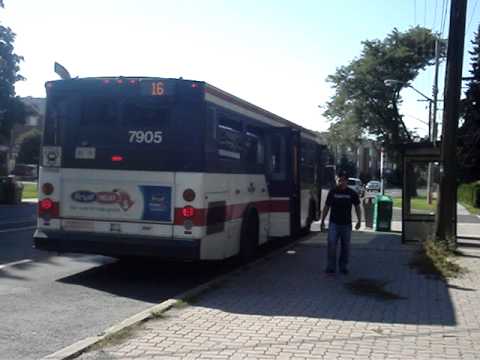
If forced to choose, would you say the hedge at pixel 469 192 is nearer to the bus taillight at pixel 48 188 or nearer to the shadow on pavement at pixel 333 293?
the shadow on pavement at pixel 333 293

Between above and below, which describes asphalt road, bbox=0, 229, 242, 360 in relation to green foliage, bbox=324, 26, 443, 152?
below

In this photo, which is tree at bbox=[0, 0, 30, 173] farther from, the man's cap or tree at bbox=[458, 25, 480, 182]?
the man's cap

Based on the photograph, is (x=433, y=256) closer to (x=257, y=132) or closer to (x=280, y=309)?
(x=257, y=132)

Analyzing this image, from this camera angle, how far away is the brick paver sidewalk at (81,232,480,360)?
634 centimetres

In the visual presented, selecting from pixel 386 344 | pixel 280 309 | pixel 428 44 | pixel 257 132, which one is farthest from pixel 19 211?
pixel 428 44

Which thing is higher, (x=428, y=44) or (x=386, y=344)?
(x=428, y=44)

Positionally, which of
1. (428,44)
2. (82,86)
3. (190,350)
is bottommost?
(190,350)

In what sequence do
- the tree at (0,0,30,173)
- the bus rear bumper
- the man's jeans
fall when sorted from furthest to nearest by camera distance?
1. the tree at (0,0,30,173)
2. the man's jeans
3. the bus rear bumper

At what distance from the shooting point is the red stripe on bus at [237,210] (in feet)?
32.0

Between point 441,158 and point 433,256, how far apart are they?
2899 millimetres

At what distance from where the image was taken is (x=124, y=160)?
33.4 feet

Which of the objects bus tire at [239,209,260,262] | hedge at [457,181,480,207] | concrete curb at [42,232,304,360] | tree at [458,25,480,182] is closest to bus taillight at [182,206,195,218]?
concrete curb at [42,232,304,360]

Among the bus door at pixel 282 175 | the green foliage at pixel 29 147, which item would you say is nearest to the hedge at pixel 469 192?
the bus door at pixel 282 175

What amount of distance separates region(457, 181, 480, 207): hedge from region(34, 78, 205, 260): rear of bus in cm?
3274
